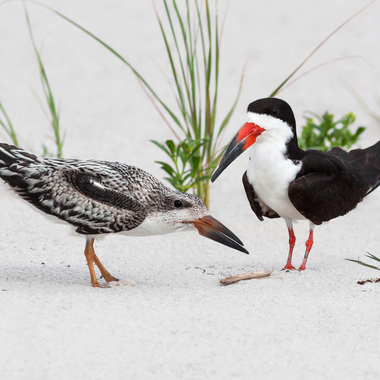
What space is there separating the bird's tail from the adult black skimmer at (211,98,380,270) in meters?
1.24

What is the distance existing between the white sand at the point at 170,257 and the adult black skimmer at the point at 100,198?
415 mm

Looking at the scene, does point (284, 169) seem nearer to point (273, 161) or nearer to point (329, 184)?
point (273, 161)

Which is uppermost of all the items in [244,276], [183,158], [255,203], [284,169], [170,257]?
[284,169]

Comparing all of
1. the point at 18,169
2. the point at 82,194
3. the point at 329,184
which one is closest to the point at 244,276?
the point at 329,184

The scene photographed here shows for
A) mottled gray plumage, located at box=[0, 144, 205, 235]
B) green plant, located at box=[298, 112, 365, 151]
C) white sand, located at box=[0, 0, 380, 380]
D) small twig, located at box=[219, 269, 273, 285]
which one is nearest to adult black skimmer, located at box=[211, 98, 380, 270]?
small twig, located at box=[219, 269, 273, 285]

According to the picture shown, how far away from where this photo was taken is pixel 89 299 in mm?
3676

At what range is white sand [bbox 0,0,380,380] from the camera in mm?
2943

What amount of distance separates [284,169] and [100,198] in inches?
51.9

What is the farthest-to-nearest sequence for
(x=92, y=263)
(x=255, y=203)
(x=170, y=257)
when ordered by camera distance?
1. (x=170, y=257)
2. (x=255, y=203)
3. (x=92, y=263)

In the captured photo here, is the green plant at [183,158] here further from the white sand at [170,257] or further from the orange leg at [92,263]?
the orange leg at [92,263]

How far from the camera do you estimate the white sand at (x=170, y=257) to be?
2.94m

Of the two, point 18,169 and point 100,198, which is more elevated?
point 18,169

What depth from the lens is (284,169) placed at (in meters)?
4.31

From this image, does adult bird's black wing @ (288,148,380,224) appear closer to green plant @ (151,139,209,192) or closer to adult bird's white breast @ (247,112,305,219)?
adult bird's white breast @ (247,112,305,219)
